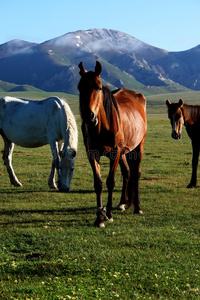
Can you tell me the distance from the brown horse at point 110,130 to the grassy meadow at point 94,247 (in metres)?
0.71

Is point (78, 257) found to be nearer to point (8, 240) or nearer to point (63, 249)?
point (63, 249)

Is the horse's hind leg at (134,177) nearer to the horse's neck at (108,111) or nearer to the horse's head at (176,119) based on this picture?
the horse's neck at (108,111)

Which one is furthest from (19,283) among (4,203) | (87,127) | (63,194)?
(63,194)

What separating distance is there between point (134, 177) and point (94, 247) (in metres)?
3.38

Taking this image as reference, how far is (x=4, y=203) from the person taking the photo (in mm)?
9891

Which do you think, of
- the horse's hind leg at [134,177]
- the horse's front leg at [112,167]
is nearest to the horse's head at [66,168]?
the horse's hind leg at [134,177]

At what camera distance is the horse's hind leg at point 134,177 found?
356 inches

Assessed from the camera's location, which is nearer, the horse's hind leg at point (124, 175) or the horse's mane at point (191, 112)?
the horse's hind leg at point (124, 175)

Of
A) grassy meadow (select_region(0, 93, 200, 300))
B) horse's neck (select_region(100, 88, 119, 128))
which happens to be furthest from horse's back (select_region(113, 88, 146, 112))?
grassy meadow (select_region(0, 93, 200, 300))

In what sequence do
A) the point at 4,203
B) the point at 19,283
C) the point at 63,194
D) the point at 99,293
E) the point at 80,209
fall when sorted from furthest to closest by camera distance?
1. the point at 63,194
2. the point at 4,203
3. the point at 80,209
4. the point at 19,283
5. the point at 99,293

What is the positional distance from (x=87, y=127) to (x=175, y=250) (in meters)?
2.98

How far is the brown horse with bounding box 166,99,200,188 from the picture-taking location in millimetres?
11805

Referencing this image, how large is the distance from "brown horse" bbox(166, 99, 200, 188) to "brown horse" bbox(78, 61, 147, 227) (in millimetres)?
1972

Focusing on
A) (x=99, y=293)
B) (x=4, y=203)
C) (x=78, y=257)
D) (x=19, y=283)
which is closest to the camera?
(x=99, y=293)
